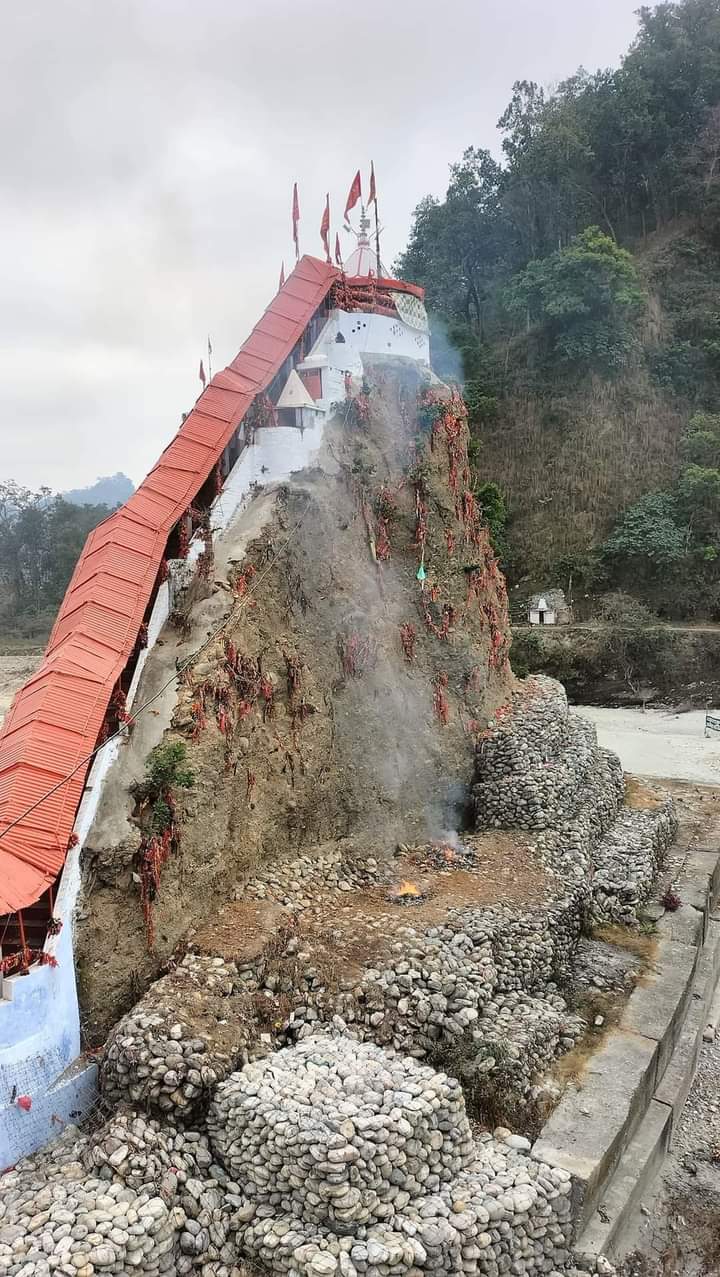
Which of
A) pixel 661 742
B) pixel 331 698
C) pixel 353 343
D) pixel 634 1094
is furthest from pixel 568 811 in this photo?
pixel 661 742

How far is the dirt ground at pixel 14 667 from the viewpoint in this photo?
32.3 m

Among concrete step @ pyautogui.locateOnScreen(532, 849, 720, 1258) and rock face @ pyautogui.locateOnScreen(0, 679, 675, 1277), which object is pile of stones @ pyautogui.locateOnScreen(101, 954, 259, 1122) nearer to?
rock face @ pyautogui.locateOnScreen(0, 679, 675, 1277)

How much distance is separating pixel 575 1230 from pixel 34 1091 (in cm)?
597

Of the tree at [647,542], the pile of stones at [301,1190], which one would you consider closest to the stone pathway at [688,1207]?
the pile of stones at [301,1190]

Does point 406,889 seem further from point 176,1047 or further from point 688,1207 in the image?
point 688,1207

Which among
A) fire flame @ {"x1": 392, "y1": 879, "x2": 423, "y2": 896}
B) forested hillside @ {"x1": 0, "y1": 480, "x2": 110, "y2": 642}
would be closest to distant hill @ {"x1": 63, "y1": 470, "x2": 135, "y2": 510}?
forested hillside @ {"x1": 0, "y1": 480, "x2": 110, "y2": 642}

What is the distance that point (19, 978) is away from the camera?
797cm

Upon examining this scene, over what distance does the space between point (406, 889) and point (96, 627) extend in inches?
252

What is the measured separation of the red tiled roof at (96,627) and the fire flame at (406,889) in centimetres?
577

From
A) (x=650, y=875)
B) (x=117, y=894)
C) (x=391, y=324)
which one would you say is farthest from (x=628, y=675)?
(x=117, y=894)

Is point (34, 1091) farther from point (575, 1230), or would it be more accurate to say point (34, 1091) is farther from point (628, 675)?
point (628, 675)

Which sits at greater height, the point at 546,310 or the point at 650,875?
the point at 546,310

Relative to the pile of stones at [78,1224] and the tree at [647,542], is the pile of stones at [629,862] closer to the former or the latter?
the pile of stones at [78,1224]

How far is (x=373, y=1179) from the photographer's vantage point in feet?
26.1
